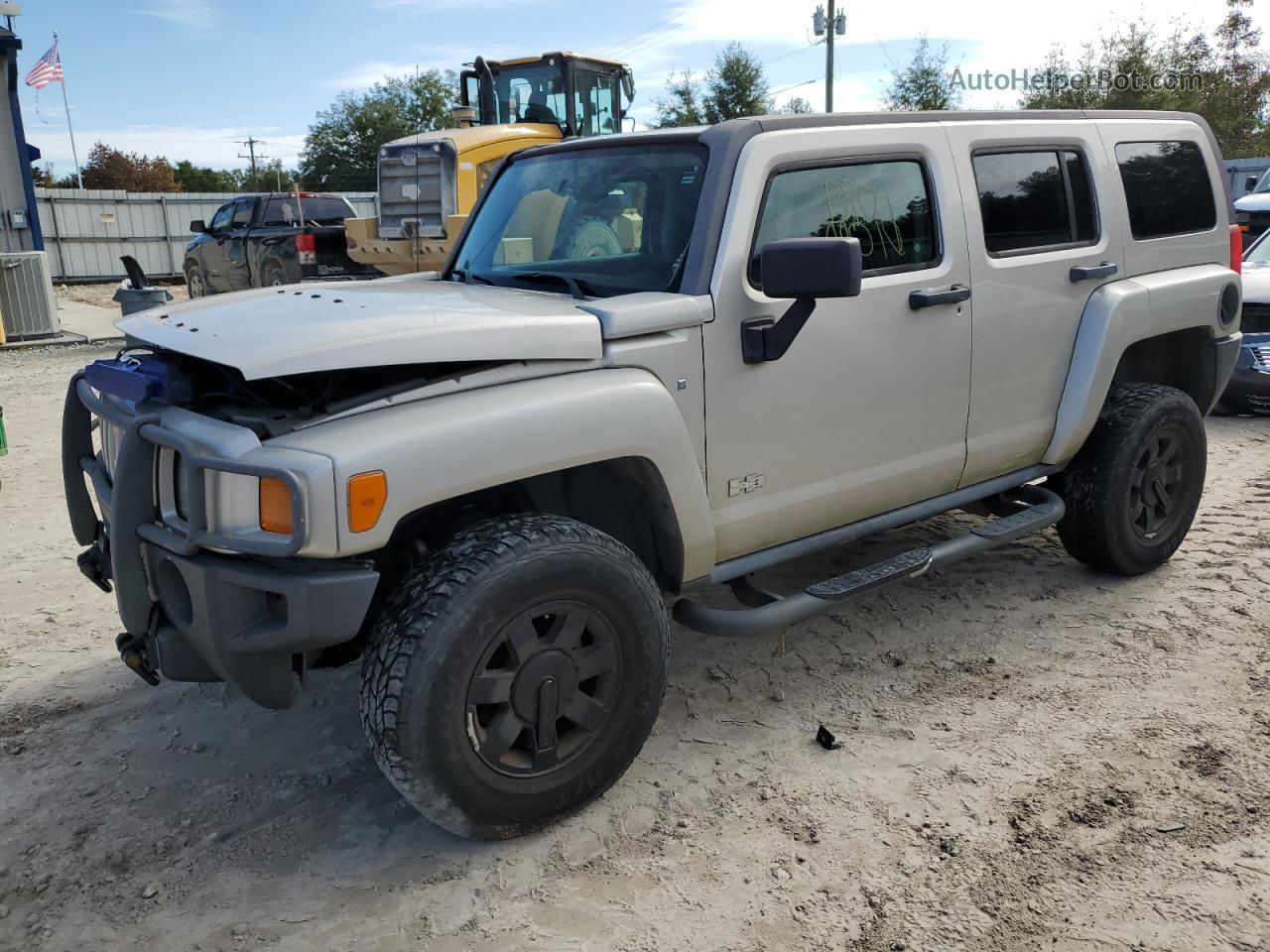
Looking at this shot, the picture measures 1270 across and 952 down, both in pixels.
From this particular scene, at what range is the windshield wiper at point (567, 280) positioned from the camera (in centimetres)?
346

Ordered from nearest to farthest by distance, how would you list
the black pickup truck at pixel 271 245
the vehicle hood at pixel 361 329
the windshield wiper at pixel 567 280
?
the vehicle hood at pixel 361 329 < the windshield wiper at pixel 567 280 < the black pickup truck at pixel 271 245

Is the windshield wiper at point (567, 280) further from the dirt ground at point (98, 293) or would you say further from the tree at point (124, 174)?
the tree at point (124, 174)

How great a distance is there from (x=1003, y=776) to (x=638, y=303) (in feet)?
6.06

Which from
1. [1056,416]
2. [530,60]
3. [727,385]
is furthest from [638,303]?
[530,60]

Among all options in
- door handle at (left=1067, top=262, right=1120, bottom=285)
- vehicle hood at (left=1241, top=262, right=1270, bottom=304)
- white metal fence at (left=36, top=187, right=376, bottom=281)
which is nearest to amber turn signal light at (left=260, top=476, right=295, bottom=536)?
door handle at (left=1067, top=262, right=1120, bottom=285)

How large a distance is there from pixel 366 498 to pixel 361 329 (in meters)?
0.48

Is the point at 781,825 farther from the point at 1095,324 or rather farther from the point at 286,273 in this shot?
the point at 286,273

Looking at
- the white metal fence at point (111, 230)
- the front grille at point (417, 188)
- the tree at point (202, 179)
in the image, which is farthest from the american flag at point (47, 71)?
the tree at point (202, 179)

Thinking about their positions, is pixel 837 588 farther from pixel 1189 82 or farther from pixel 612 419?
pixel 1189 82

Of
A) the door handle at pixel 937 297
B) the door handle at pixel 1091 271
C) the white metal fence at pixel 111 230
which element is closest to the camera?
the door handle at pixel 937 297

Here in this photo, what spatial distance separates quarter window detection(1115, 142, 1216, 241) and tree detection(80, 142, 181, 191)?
65.1m

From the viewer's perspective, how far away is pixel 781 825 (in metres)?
3.02

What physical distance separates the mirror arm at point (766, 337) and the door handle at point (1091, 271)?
1560 mm

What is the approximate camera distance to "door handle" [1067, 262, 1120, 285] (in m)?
4.16
